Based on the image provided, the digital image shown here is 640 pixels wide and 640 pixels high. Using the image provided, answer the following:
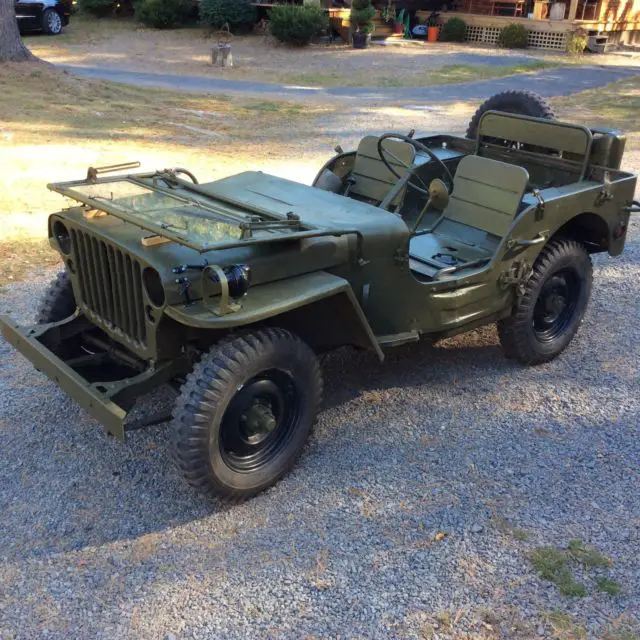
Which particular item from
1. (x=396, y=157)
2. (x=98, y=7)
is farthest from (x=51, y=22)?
(x=396, y=157)

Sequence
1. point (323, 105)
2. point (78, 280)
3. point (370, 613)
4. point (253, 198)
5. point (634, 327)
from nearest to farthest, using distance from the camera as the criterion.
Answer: point (370, 613) → point (78, 280) → point (253, 198) → point (634, 327) → point (323, 105)

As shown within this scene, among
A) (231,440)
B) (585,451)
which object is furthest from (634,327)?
(231,440)

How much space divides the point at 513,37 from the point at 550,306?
72.2 ft

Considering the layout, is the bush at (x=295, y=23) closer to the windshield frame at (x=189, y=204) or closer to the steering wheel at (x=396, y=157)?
the steering wheel at (x=396, y=157)

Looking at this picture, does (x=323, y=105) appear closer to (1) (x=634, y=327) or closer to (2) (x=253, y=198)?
(1) (x=634, y=327)

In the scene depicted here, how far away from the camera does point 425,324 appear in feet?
13.2

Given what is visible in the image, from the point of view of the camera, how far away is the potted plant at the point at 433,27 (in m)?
25.7

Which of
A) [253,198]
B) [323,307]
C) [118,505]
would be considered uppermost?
[253,198]

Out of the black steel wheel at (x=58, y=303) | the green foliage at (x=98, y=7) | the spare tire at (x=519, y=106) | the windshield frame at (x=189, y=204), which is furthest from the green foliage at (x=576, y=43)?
the black steel wheel at (x=58, y=303)

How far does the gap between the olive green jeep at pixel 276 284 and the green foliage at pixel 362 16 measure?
19.6 meters

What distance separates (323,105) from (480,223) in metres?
10.5

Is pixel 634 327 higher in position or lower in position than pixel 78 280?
lower

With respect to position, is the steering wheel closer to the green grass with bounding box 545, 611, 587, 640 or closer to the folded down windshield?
the folded down windshield

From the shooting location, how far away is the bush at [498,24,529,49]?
2422 cm
